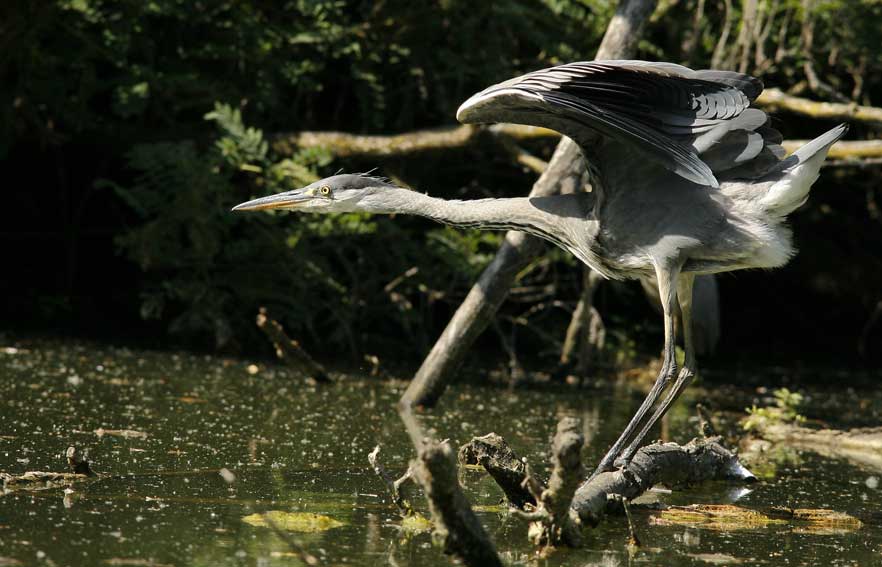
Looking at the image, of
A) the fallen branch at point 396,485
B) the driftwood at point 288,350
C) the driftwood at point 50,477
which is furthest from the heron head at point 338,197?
the fallen branch at point 396,485

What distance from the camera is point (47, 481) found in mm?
3670

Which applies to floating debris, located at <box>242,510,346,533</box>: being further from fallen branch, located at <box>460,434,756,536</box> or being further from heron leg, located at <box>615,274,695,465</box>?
heron leg, located at <box>615,274,695,465</box>

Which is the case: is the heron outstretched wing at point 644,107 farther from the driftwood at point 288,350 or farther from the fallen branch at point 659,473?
the driftwood at point 288,350

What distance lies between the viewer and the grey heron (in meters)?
4.16

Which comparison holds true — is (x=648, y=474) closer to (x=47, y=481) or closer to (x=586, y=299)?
(x=47, y=481)

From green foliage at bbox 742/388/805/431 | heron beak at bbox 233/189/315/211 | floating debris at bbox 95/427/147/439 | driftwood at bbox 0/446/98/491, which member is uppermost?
heron beak at bbox 233/189/315/211

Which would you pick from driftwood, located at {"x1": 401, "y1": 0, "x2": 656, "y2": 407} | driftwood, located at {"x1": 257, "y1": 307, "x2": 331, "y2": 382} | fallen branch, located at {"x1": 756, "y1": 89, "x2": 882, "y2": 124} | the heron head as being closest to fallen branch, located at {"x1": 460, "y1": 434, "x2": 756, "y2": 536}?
the heron head

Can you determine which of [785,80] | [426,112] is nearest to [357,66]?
[426,112]

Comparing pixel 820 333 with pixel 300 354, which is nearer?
pixel 300 354

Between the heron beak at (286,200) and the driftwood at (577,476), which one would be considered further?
the heron beak at (286,200)

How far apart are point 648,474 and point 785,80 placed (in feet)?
18.3

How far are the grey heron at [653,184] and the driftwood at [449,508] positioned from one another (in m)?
1.36

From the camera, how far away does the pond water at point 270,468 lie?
3.20 meters

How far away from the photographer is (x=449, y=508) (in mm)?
2791
